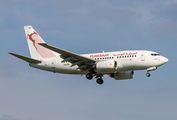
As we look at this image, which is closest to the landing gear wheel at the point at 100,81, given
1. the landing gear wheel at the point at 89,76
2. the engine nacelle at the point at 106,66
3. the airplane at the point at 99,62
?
the airplane at the point at 99,62

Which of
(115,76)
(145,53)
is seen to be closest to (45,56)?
(115,76)

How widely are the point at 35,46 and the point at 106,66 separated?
13978 millimetres

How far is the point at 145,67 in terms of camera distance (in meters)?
48.1

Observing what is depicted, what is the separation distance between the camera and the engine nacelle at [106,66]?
1869 inches

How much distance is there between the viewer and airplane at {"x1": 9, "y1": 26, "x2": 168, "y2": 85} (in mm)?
47875

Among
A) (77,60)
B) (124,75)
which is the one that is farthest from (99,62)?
(124,75)

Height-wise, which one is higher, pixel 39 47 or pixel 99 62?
pixel 39 47

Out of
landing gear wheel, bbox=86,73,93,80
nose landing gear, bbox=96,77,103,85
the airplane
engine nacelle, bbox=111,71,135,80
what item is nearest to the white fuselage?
the airplane

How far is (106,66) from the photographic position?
156ft

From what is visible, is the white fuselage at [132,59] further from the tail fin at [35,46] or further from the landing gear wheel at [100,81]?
the landing gear wheel at [100,81]

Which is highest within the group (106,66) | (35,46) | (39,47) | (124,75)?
(35,46)

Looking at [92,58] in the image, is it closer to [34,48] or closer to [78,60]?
[78,60]

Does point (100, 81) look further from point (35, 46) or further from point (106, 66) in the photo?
point (35, 46)

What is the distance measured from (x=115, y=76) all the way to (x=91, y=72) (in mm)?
5066
